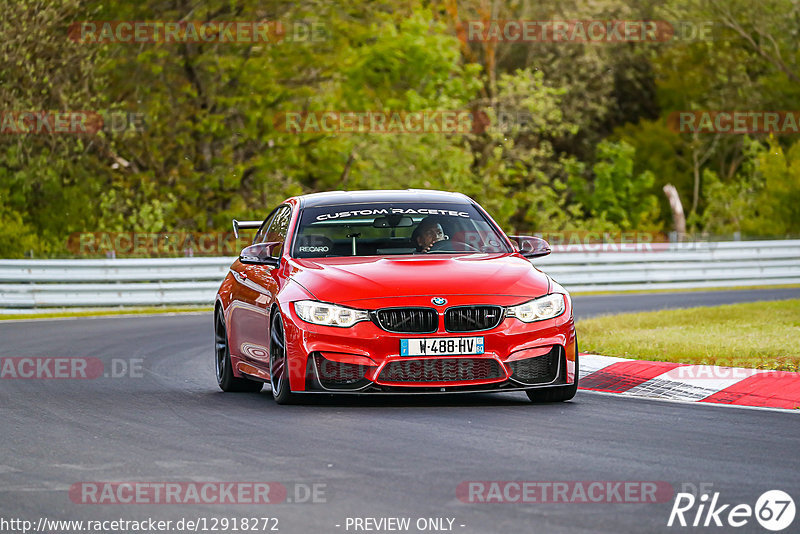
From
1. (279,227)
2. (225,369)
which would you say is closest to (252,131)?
(279,227)

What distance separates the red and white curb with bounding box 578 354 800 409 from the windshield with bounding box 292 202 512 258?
158 centimetres

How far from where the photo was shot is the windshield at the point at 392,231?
11.7m

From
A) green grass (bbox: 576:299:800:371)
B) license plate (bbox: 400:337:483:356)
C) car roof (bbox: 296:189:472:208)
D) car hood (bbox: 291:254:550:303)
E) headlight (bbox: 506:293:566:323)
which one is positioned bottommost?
green grass (bbox: 576:299:800:371)

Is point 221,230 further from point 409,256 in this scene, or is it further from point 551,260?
point 409,256

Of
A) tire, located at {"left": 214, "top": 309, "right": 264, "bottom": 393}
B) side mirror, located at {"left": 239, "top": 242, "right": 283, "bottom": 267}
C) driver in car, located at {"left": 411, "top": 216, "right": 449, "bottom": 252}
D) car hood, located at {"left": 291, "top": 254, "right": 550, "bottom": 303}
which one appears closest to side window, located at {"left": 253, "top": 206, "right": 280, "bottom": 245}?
tire, located at {"left": 214, "top": 309, "right": 264, "bottom": 393}

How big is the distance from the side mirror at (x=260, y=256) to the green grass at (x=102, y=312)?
1451 centimetres

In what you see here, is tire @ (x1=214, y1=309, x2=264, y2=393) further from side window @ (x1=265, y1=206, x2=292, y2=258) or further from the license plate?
the license plate

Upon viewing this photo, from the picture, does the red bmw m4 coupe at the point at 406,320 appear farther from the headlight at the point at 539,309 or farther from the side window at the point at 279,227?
the side window at the point at 279,227

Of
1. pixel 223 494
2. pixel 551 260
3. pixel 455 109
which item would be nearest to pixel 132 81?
pixel 455 109

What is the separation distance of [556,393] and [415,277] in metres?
1.36

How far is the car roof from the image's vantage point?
40.1ft

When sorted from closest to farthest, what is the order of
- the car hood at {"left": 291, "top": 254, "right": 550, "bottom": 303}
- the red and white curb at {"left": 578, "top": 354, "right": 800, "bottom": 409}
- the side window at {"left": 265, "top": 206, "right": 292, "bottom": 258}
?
the car hood at {"left": 291, "top": 254, "right": 550, "bottom": 303}, the red and white curb at {"left": 578, "top": 354, "right": 800, "bottom": 409}, the side window at {"left": 265, "top": 206, "right": 292, "bottom": 258}

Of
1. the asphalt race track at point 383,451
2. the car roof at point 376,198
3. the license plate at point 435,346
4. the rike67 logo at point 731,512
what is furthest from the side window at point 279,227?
the rike67 logo at point 731,512

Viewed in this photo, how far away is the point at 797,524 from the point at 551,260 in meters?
23.7
